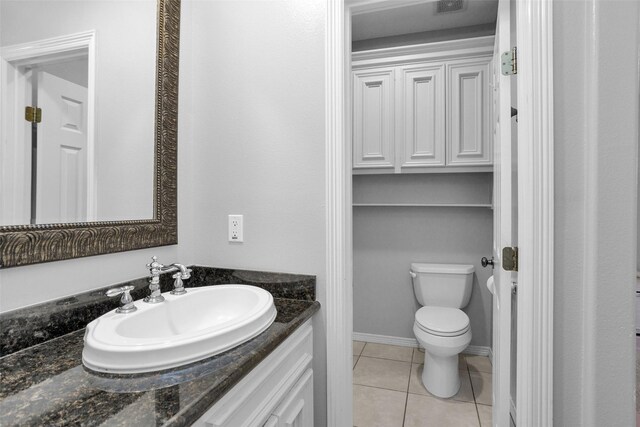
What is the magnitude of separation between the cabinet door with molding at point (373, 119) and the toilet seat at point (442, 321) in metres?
1.10

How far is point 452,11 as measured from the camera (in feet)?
7.45

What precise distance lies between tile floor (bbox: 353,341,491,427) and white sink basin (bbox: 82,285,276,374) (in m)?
1.17

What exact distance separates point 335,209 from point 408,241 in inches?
61.0

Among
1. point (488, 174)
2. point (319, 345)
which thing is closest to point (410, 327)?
point (488, 174)

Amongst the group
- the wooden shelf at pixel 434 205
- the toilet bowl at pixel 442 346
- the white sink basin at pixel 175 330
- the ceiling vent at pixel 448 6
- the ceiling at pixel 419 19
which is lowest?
the toilet bowl at pixel 442 346

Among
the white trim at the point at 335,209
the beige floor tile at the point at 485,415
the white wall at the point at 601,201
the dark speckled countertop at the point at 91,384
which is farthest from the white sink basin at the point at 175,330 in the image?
the beige floor tile at the point at 485,415

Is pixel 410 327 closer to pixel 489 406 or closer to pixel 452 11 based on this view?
pixel 489 406

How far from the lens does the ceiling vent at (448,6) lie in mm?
2150

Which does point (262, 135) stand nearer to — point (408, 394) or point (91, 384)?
point (91, 384)

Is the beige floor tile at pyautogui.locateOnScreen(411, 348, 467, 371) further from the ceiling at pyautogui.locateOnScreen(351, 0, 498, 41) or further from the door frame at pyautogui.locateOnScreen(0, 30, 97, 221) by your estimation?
the ceiling at pyautogui.locateOnScreen(351, 0, 498, 41)

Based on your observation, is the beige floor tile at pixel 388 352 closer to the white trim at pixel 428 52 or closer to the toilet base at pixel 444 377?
the toilet base at pixel 444 377

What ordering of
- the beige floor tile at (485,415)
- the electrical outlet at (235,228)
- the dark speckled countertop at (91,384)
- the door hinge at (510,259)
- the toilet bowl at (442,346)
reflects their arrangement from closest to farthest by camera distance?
the dark speckled countertop at (91,384) < the door hinge at (510,259) < the electrical outlet at (235,228) < the beige floor tile at (485,415) < the toilet bowl at (442,346)

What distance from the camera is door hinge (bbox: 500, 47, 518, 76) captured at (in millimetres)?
1073

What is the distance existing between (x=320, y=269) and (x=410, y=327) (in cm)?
171
